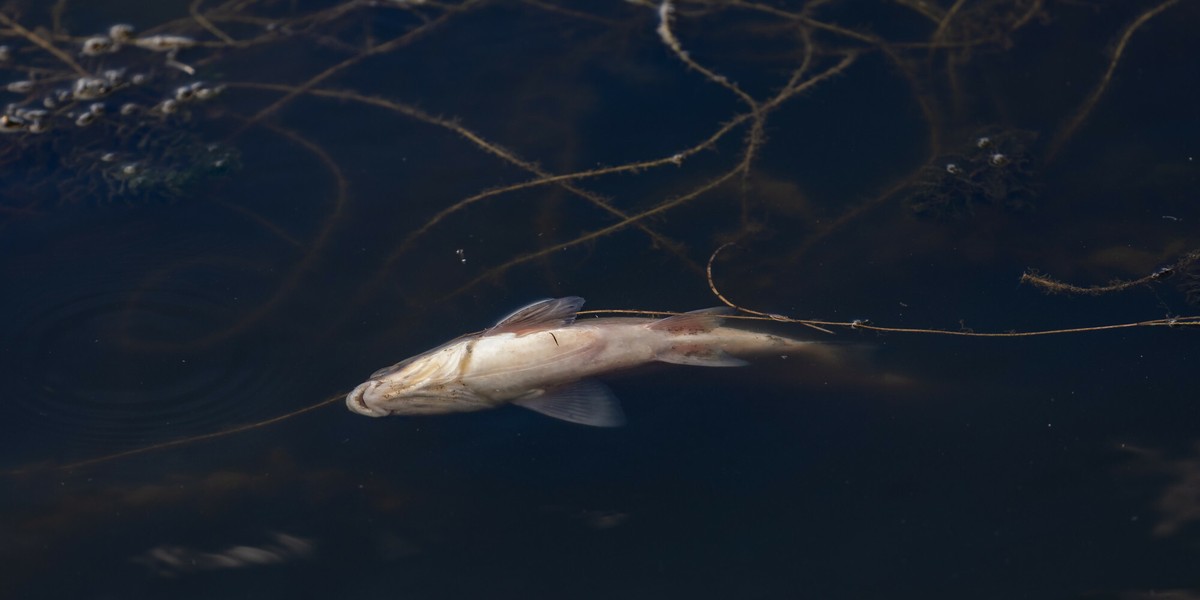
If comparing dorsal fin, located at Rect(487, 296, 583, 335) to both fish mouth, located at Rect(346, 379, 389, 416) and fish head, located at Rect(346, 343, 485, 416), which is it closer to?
fish head, located at Rect(346, 343, 485, 416)

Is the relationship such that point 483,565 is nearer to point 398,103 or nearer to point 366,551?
point 366,551

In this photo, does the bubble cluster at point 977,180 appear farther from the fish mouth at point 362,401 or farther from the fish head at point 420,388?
the fish mouth at point 362,401

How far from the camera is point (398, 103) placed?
6082 mm

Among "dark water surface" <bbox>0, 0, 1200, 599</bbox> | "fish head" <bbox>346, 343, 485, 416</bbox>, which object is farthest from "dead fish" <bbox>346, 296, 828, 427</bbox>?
"dark water surface" <bbox>0, 0, 1200, 599</bbox>

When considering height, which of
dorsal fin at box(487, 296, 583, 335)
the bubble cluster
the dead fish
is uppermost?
the bubble cluster

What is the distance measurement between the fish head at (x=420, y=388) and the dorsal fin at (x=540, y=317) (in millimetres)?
248

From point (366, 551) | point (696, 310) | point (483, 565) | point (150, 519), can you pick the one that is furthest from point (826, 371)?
point (150, 519)

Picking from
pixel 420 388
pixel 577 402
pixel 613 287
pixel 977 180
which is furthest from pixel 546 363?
pixel 977 180

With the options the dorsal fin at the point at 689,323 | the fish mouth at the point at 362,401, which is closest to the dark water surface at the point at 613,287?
the fish mouth at the point at 362,401

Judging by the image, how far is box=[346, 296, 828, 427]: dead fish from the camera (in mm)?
4531

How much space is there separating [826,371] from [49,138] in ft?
16.3

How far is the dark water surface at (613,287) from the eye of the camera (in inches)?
182

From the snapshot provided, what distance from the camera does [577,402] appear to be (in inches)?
181

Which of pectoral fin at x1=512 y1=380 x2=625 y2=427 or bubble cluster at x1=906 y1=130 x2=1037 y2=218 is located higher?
bubble cluster at x1=906 y1=130 x2=1037 y2=218
